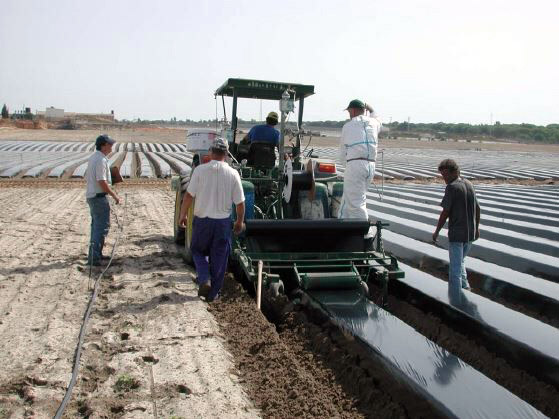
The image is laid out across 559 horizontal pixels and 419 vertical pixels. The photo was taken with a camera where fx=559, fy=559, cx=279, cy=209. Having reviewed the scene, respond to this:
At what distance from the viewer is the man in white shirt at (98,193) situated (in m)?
5.82

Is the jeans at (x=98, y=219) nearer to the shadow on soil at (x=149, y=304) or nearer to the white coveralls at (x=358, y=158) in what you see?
the shadow on soil at (x=149, y=304)

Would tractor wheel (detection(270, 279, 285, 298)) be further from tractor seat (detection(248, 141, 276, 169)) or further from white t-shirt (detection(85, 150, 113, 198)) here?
white t-shirt (detection(85, 150, 113, 198))

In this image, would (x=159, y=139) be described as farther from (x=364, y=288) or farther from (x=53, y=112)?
(x=53, y=112)

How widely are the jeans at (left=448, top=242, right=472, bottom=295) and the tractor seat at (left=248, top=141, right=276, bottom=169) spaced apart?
7.15ft

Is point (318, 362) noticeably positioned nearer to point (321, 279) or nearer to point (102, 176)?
point (321, 279)

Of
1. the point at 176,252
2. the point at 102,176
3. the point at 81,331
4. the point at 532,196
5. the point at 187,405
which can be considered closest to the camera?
the point at 187,405

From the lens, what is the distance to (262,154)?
19.7 ft

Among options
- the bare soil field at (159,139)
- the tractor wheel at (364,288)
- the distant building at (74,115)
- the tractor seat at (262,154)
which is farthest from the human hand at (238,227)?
the distant building at (74,115)

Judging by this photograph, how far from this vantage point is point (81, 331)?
12.9 feet

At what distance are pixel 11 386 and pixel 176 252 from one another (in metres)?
3.64

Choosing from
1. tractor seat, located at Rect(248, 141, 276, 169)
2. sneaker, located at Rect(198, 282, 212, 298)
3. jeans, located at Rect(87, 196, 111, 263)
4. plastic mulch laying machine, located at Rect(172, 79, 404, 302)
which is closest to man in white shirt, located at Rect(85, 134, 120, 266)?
jeans, located at Rect(87, 196, 111, 263)

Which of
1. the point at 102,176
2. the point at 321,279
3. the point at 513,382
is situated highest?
the point at 102,176

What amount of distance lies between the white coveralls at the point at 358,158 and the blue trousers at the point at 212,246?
1268 mm

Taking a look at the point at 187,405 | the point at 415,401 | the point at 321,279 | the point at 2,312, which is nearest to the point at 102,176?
the point at 2,312
